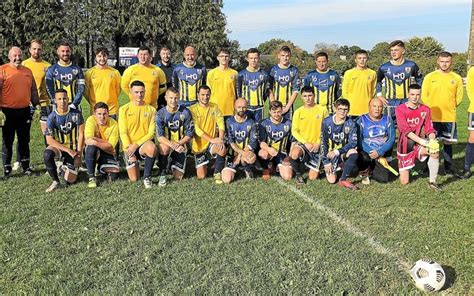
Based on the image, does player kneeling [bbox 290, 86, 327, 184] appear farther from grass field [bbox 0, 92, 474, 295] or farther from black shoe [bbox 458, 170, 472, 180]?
black shoe [bbox 458, 170, 472, 180]

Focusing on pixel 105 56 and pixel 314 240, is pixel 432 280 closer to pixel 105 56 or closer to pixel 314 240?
pixel 314 240

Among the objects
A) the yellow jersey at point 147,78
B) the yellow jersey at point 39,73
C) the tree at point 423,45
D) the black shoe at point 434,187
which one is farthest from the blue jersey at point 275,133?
the tree at point 423,45

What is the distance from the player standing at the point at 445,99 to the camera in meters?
6.47

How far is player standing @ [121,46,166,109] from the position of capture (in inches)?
270

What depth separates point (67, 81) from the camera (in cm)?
659

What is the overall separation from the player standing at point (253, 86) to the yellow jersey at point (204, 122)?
681mm

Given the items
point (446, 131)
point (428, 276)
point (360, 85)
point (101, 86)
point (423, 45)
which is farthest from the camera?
point (423, 45)

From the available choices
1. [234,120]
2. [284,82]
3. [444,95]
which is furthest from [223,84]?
[444,95]

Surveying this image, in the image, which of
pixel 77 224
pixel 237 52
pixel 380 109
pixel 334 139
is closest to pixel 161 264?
pixel 77 224

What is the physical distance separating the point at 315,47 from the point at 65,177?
274 ft

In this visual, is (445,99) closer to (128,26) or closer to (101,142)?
(101,142)

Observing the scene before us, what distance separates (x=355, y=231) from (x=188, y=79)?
3.67 metres

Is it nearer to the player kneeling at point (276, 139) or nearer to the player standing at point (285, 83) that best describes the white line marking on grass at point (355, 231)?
the player kneeling at point (276, 139)

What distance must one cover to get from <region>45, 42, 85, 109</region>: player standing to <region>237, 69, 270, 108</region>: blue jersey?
228 centimetres
